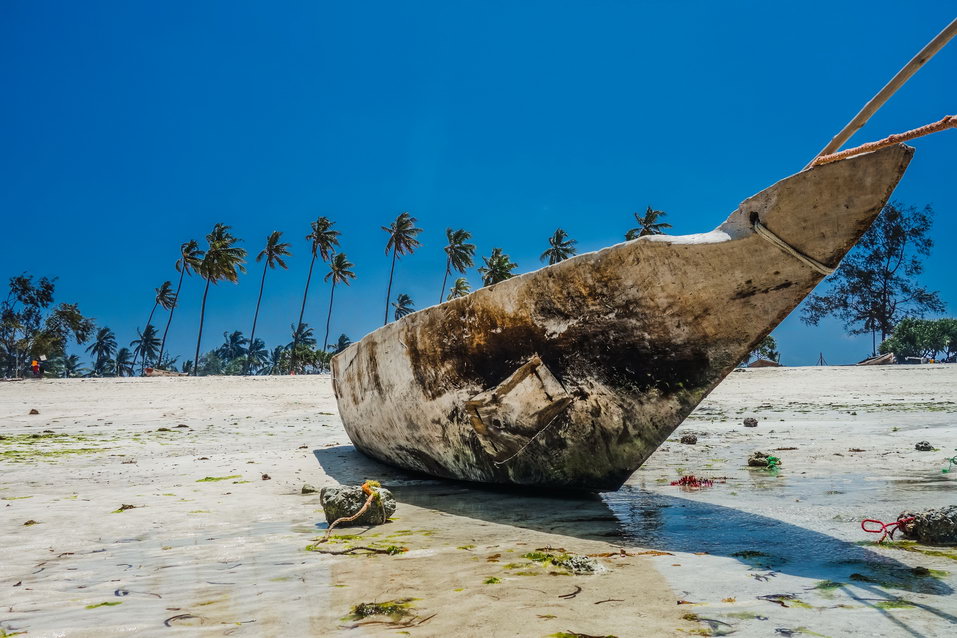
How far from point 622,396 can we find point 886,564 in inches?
58.3

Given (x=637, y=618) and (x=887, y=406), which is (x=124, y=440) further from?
(x=887, y=406)

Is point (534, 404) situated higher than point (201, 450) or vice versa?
point (534, 404)

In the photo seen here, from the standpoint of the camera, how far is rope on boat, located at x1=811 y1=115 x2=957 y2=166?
2188mm

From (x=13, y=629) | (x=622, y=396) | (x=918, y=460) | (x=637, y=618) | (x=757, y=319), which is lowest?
(x=13, y=629)

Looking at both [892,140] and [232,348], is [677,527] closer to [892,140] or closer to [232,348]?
[892,140]

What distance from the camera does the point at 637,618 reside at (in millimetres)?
1892

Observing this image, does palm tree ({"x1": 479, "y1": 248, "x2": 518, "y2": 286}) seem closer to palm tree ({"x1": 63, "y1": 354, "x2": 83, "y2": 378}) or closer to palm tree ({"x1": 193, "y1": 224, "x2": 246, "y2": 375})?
palm tree ({"x1": 193, "y1": 224, "x2": 246, "y2": 375})

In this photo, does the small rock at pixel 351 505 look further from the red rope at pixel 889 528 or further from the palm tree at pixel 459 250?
the palm tree at pixel 459 250

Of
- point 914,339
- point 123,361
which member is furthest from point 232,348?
point 914,339

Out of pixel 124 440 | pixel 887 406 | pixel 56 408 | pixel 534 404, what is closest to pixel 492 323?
pixel 534 404

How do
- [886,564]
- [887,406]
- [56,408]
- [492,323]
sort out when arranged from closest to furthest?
[886,564] → [492,323] → [887,406] → [56,408]

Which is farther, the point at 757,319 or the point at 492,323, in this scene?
the point at 492,323

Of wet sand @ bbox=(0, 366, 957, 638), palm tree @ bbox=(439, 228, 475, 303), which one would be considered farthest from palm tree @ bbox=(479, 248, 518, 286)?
wet sand @ bbox=(0, 366, 957, 638)

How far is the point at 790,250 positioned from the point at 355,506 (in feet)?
8.92
